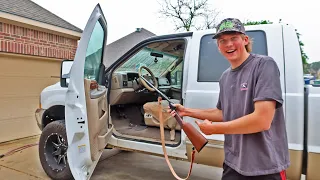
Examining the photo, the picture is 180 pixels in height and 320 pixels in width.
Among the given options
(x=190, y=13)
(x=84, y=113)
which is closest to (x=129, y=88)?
(x=84, y=113)

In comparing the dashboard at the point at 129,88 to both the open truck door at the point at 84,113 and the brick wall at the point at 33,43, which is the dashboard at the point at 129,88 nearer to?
the open truck door at the point at 84,113

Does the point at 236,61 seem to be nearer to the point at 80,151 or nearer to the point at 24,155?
the point at 80,151

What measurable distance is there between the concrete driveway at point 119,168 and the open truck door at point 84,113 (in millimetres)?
1029

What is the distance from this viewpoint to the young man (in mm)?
1340

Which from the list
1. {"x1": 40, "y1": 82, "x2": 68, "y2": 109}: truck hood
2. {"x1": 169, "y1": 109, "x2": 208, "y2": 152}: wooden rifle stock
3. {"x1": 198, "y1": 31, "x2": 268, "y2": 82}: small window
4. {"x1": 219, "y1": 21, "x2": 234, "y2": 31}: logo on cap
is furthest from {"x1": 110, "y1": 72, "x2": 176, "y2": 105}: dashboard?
{"x1": 219, "y1": 21, "x2": 234, "y2": 31}: logo on cap

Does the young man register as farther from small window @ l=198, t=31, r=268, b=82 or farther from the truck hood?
the truck hood

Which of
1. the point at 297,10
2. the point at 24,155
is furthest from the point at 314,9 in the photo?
the point at 24,155

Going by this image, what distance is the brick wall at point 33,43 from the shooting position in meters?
5.50

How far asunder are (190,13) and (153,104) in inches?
623

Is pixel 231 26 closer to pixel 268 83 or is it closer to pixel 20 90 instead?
pixel 268 83

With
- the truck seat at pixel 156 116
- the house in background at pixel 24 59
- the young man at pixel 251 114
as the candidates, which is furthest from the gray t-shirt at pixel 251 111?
the house in background at pixel 24 59

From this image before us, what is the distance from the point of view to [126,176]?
371 centimetres

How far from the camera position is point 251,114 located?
4.41 ft

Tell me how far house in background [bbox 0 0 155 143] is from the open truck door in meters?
3.52
